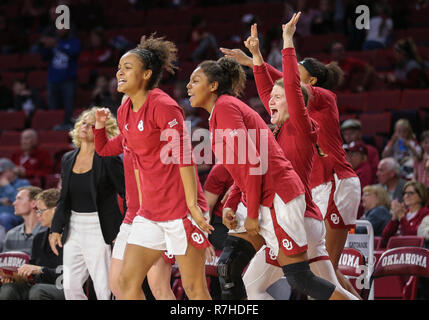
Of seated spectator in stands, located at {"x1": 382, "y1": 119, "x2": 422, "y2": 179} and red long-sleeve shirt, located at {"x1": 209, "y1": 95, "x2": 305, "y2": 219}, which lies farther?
seated spectator in stands, located at {"x1": 382, "y1": 119, "x2": 422, "y2": 179}

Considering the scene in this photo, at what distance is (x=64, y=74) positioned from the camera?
11.1 m

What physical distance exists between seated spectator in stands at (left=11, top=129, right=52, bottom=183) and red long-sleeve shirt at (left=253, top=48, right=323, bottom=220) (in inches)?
234

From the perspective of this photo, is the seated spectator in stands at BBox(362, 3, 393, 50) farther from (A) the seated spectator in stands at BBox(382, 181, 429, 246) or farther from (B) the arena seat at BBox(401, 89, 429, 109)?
(A) the seated spectator in stands at BBox(382, 181, 429, 246)

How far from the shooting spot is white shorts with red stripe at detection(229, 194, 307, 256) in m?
3.96

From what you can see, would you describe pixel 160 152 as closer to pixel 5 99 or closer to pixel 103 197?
pixel 103 197

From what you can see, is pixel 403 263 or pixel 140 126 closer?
pixel 140 126

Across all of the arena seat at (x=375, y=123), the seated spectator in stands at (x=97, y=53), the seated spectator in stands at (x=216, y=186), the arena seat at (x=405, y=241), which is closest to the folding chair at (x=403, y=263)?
the arena seat at (x=405, y=241)

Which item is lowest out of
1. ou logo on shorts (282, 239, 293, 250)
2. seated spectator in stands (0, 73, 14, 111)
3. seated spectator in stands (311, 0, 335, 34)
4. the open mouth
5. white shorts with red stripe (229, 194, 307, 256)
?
ou logo on shorts (282, 239, 293, 250)

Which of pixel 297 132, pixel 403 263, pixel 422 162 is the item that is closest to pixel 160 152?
pixel 297 132

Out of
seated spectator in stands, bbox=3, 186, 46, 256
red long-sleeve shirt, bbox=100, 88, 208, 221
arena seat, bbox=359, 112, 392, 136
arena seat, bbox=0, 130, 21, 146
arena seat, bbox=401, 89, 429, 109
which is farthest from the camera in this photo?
arena seat, bbox=0, 130, 21, 146

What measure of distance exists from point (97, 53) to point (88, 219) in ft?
23.3

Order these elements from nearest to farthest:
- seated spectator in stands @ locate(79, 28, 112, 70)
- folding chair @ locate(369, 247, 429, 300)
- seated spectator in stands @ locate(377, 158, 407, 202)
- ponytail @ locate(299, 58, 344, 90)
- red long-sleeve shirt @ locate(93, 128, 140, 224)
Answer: red long-sleeve shirt @ locate(93, 128, 140, 224)
ponytail @ locate(299, 58, 344, 90)
folding chair @ locate(369, 247, 429, 300)
seated spectator in stands @ locate(377, 158, 407, 202)
seated spectator in stands @ locate(79, 28, 112, 70)

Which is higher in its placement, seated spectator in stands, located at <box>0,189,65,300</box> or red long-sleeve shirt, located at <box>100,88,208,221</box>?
red long-sleeve shirt, located at <box>100,88,208,221</box>

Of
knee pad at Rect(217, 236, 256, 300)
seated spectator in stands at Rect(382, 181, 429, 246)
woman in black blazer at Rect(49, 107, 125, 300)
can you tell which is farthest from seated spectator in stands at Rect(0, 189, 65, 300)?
seated spectator in stands at Rect(382, 181, 429, 246)
